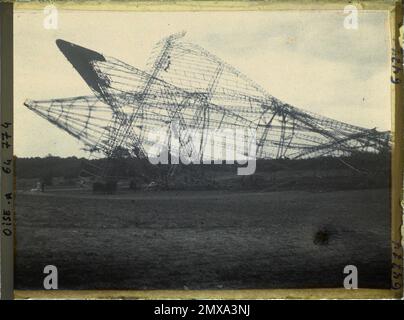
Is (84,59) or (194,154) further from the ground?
(84,59)

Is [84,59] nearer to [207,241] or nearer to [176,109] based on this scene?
[176,109]

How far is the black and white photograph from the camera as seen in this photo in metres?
3.88

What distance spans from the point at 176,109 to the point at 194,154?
0.39m

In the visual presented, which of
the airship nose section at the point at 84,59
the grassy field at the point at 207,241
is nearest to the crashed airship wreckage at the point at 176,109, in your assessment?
the airship nose section at the point at 84,59

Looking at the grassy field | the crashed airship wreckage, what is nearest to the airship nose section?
the crashed airship wreckage

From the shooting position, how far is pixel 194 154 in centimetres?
393

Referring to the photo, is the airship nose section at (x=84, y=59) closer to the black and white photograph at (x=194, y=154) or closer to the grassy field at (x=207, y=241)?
the black and white photograph at (x=194, y=154)

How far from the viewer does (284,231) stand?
3.90 meters

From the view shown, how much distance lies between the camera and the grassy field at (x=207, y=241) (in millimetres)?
3885

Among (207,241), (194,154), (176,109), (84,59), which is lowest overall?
(207,241)

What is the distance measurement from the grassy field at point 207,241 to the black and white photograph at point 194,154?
11mm

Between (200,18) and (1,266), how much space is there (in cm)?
248

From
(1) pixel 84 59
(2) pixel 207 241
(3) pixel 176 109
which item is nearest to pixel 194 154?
(3) pixel 176 109

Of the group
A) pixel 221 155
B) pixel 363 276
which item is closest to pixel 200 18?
pixel 221 155
